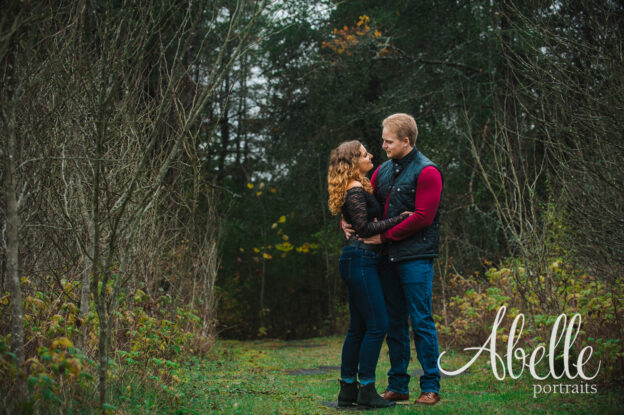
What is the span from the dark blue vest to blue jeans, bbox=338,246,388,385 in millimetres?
204

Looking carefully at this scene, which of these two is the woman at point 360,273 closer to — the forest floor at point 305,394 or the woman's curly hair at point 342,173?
the woman's curly hair at point 342,173

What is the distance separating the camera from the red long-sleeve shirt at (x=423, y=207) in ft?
13.2

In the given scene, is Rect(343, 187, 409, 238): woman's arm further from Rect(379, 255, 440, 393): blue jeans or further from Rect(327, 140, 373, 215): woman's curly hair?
Rect(379, 255, 440, 393): blue jeans

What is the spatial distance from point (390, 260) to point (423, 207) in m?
0.45

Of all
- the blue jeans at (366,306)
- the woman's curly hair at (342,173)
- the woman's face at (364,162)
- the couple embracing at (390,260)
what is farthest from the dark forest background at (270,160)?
the blue jeans at (366,306)

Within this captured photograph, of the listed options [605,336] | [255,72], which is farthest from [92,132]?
[255,72]

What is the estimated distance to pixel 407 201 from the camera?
4.20m

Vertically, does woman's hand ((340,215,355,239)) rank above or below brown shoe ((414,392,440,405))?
above

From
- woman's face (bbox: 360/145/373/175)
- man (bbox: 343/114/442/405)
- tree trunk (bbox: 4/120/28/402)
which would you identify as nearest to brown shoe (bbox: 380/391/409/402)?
man (bbox: 343/114/442/405)

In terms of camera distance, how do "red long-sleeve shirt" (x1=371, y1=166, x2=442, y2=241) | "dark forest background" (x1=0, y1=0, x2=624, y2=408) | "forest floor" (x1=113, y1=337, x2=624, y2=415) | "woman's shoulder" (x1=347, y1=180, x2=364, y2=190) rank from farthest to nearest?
"woman's shoulder" (x1=347, y1=180, x2=364, y2=190) < "red long-sleeve shirt" (x1=371, y1=166, x2=442, y2=241) < "forest floor" (x1=113, y1=337, x2=624, y2=415) < "dark forest background" (x1=0, y1=0, x2=624, y2=408)

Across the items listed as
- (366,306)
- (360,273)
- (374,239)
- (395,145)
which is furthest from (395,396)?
(395,145)

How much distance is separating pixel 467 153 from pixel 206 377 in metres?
8.07

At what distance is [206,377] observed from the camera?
5.82 m

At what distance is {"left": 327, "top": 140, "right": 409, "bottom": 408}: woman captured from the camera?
405 centimetres
